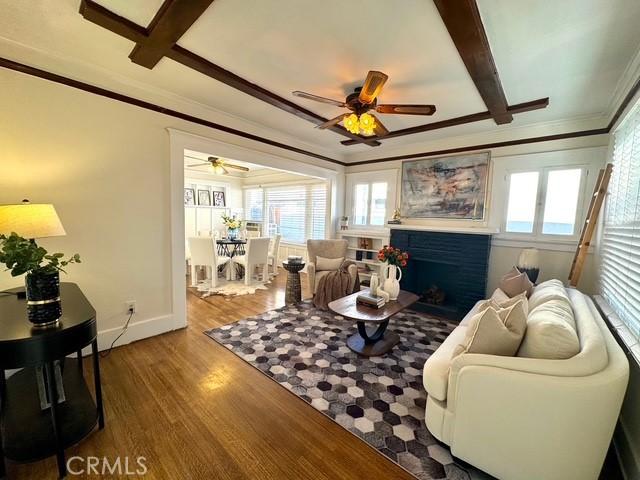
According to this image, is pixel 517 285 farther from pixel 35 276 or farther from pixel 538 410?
pixel 35 276

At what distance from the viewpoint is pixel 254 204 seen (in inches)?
292

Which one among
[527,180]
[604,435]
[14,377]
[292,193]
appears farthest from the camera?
[292,193]

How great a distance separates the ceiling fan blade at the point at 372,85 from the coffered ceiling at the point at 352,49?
0.20 metres

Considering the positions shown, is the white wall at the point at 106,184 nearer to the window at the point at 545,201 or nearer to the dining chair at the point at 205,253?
the dining chair at the point at 205,253

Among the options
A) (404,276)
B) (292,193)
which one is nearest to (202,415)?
(404,276)

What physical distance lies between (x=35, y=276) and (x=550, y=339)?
2.69 meters

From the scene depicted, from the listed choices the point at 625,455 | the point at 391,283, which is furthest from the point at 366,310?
the point at 625,455

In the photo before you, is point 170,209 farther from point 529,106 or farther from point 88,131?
point 529,106

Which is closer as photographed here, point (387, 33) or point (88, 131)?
point (387, 33)

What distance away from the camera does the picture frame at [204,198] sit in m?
6.73

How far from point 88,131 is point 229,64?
1439 millimetres

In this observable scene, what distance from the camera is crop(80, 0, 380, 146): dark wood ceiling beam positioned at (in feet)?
5.39

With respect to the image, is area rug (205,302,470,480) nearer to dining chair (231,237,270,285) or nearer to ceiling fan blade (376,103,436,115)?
dining chair (231,237,270,285)

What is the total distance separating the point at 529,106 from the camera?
2779mm
